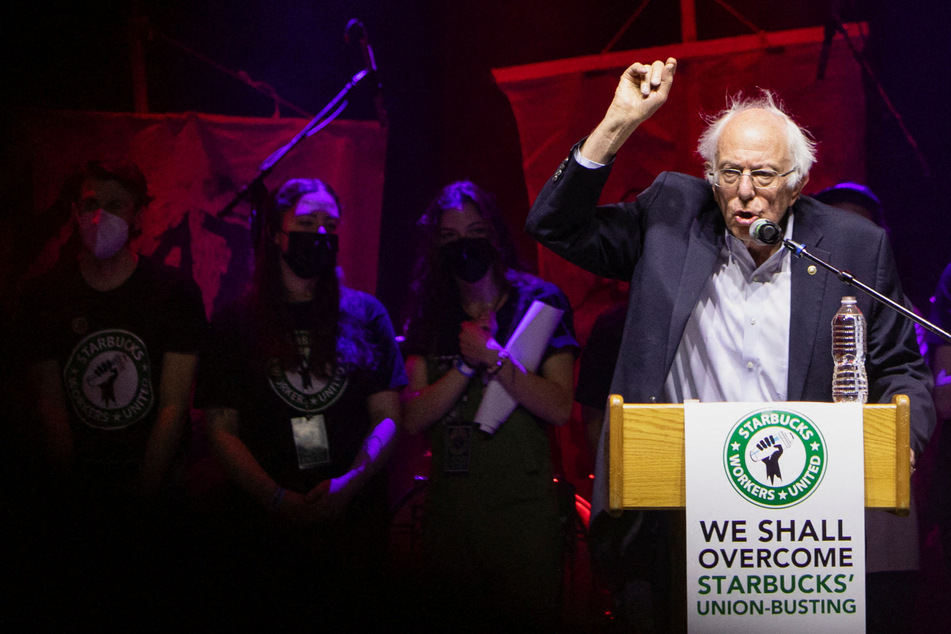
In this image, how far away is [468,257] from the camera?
3.37 meters

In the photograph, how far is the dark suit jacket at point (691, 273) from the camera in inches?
75.4

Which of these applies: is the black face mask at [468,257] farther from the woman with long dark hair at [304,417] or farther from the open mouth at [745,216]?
the open mouth at [745,216]

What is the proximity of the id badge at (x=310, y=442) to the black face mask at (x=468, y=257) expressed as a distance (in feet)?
2.61

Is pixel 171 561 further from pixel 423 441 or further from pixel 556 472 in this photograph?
pixel 556 472

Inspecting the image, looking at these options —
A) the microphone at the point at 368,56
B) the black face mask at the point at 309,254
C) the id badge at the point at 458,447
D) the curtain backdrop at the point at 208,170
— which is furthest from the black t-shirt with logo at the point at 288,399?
the microphone at the point at 368,56

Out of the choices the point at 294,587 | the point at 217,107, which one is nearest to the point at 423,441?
the point at 294,587

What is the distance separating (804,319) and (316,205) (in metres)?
2.03

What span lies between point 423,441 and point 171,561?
129 centimetres

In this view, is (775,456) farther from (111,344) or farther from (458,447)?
(111,344)

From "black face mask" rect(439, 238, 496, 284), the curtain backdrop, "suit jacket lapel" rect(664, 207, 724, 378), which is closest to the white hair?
"suit jacket lapel" rect(664, 207, 724, 378)

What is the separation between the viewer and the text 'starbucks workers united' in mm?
3180

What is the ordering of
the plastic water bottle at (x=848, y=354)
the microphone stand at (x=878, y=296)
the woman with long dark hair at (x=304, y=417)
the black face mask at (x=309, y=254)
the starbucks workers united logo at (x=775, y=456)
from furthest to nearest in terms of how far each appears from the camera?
the black face mask at (x=309, y=254) → the woman with long dark hair at (x=304, y=417) → the plastic water bottle at (x=848, y=354) → the microphone stand at (x=878, y=296) → the starbucks workers united logo at (x=775, y=456)

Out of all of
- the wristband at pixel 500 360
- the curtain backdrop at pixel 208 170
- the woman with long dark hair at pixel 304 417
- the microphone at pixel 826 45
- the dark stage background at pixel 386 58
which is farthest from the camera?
the dark stage background at pixel 386 58

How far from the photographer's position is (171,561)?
134 inches
